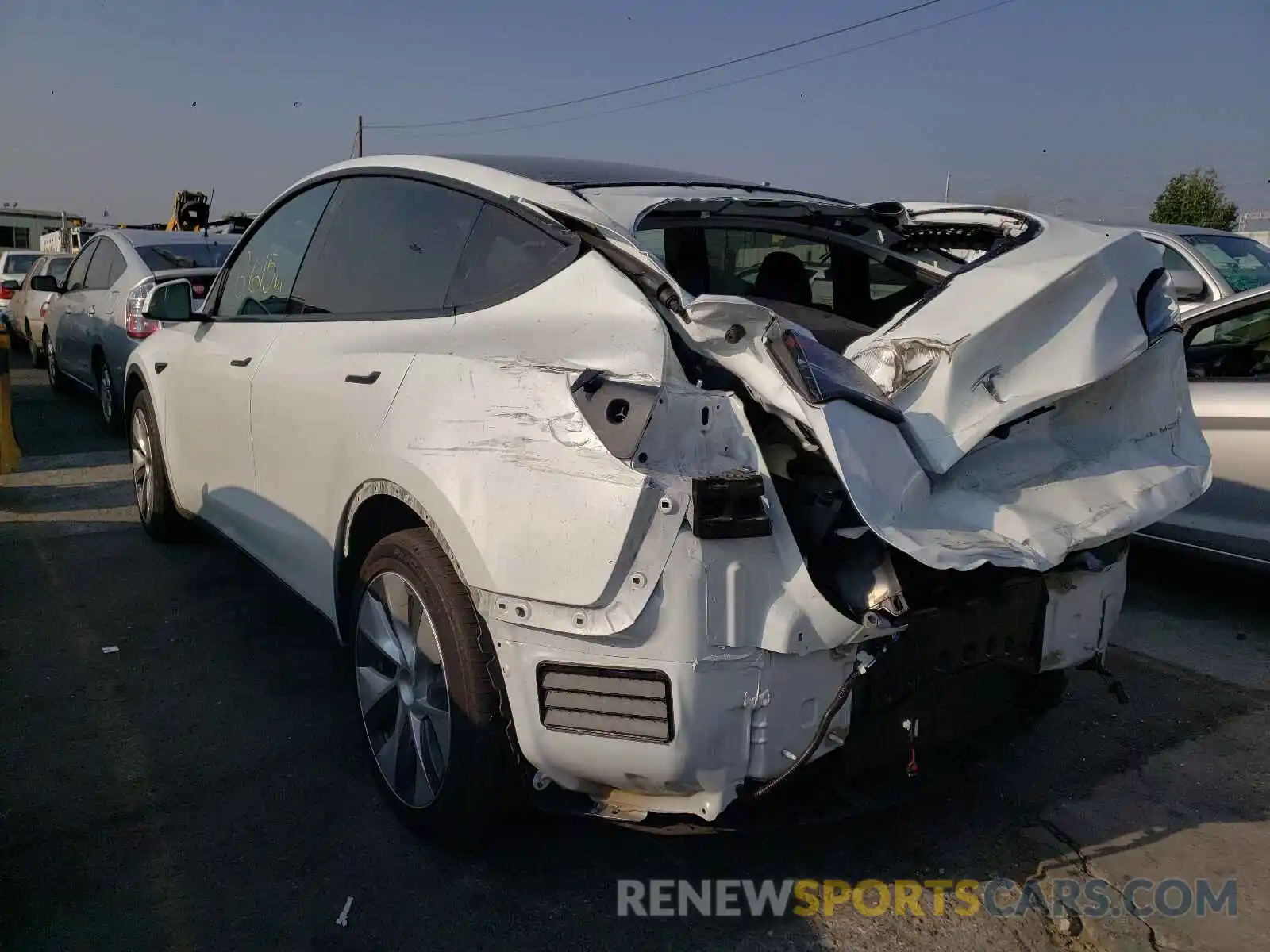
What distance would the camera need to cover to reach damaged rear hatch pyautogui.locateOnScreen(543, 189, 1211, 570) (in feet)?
7.06

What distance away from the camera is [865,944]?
2449 mm

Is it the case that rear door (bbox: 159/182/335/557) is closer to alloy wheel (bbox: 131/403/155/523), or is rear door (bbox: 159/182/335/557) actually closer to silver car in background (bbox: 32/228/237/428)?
alloy wheel (bbox: 131/403/155/523)

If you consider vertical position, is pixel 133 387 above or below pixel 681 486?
below

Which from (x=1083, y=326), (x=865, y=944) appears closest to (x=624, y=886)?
(x=865, y=944)

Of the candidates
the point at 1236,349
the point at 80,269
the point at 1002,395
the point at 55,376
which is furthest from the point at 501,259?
the point at 55,376

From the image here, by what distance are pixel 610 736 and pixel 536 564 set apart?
0.41 meters

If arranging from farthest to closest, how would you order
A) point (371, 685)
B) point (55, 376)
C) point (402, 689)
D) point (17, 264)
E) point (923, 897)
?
point (17, 264), point (55, 376), point (371, 685), point (402, 689), point (923, 897)

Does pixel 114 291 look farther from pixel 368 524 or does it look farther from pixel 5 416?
pixel 368 524

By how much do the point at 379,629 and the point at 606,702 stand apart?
912 millimetres

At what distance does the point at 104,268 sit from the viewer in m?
9.01

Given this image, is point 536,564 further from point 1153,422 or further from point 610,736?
point 1153,422

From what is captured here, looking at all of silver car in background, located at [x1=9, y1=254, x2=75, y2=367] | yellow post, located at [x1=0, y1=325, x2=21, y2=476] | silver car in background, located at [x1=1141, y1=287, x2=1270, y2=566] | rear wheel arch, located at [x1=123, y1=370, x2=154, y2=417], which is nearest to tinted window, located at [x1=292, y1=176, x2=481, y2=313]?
rear wheel arch, located at [x1=123, y1=370, x2=154, y2=417]

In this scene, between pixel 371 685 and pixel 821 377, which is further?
pixel 371 685

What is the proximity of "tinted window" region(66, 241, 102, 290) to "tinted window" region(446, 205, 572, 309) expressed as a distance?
798 cm
